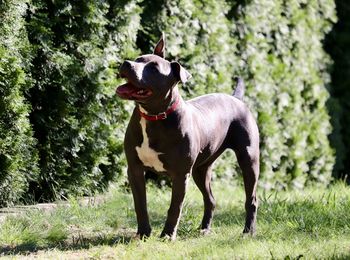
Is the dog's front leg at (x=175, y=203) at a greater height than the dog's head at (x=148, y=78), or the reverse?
the dog's head at (x=148, y=78)

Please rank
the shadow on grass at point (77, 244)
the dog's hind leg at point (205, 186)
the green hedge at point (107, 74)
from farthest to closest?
the green hedge at point (107, 74)
the dog's hind leg at point (205, 186)
the shadow on grass at point (77, 244)

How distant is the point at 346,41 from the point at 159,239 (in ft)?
28.9

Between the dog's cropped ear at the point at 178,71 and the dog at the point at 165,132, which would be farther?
the dog's cropped ear at the point at 178,71

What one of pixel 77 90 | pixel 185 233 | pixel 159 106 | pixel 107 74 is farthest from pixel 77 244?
pixel 107 74

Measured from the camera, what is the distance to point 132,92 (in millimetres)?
5309

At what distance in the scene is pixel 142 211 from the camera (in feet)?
18.9

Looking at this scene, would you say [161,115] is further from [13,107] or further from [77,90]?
[77,90]

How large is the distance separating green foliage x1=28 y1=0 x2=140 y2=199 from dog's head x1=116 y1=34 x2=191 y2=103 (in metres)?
1.78

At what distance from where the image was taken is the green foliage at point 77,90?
23.5ft

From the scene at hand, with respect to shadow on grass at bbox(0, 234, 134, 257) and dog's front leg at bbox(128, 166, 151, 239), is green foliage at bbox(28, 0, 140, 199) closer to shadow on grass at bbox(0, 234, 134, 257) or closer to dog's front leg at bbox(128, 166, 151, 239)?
shadow on grass at bbox(0, 234, 134, 257)

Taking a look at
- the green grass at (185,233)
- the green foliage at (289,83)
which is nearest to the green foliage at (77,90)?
the green grass at (185,233)

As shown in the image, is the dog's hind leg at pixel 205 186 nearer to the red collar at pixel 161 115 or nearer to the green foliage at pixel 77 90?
the red collar at pixel 161 115

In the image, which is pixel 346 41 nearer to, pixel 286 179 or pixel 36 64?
pixel 286 179

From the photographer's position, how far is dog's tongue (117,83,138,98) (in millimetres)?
5242
